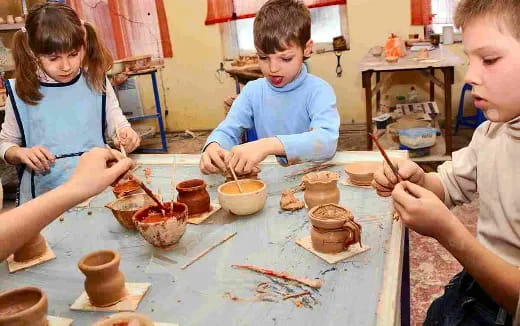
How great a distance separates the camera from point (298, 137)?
1758 mm

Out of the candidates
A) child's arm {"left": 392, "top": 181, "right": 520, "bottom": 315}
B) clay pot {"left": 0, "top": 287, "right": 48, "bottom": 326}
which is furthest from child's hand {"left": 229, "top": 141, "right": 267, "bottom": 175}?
clay pot {"left": 0, "top": 287, "right": 48, "bottom": 326}

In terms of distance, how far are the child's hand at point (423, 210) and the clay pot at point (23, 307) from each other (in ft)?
Result: 2.53

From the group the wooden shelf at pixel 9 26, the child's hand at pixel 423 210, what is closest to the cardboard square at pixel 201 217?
the child's hand at pixel 423 210

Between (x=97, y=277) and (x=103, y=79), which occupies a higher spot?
(x=103, y=79)

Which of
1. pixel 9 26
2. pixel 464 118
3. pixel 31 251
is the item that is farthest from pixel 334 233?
pixel 464 118

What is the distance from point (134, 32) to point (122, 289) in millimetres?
5318

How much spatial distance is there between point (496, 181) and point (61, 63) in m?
1.72

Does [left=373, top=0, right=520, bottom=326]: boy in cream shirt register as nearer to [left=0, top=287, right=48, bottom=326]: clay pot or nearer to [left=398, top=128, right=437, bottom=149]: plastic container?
[left=0, top=287, right=48, bottom=326]: clay pot

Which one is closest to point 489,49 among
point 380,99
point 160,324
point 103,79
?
point 160,324

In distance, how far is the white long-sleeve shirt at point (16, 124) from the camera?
6.95ft

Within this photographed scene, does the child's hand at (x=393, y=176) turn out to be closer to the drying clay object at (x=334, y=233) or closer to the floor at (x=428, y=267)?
the drying clay object at (x=334, y=233)

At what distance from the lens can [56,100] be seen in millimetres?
2168

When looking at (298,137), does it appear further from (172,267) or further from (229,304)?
(229,304)

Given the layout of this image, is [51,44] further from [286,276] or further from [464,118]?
[464,118]
